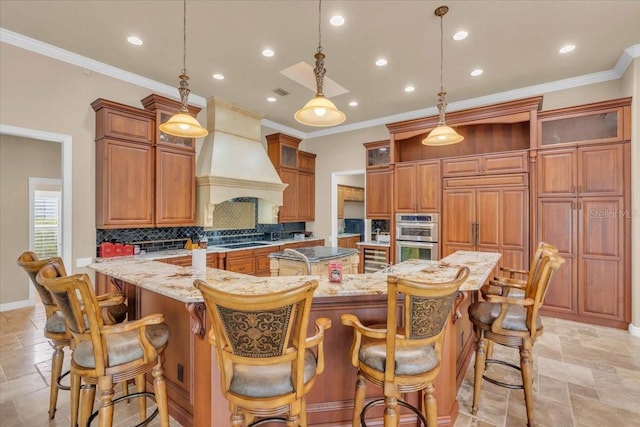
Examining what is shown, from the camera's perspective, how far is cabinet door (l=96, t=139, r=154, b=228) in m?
3.88

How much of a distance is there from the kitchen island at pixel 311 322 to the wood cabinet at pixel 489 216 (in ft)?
8.67

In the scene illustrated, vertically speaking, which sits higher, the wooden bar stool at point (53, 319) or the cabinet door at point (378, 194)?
the cabinet door at point (378, 194)

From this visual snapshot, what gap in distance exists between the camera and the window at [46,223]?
17.1 feet

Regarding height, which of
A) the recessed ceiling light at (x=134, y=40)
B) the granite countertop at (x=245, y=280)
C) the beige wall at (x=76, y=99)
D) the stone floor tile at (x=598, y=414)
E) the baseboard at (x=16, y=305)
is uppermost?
the recessed ceiling light at (x=134, y=40)

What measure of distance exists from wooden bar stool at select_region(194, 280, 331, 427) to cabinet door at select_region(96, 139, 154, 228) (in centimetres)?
334

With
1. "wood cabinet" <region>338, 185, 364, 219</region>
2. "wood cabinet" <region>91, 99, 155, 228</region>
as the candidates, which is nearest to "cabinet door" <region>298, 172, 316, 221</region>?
"wood cabinet" <region>338, 185, 364, 219</region>

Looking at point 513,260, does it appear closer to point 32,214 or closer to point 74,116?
point 74,116

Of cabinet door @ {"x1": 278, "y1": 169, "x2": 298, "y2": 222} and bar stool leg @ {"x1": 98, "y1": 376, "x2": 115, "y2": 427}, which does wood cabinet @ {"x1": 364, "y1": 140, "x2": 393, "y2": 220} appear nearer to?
cabinet door @ {"x1": 278, "y1": 169, "x2": 298, "y2": 222}

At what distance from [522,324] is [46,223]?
23.5 ft

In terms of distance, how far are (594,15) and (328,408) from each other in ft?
14.6

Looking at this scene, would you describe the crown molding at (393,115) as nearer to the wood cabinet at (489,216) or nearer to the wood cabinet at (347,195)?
the wood cabinet at (489,216)

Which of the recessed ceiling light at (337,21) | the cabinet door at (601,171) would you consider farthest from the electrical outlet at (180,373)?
the cabinet door at (601,171)

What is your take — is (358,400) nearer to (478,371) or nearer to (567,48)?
(478,371)

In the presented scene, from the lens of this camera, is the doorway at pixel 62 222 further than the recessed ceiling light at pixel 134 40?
Yes
